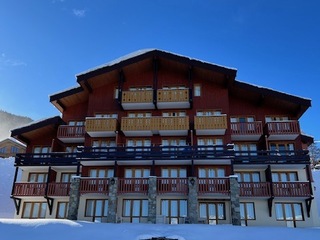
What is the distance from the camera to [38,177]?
2672 centimetres

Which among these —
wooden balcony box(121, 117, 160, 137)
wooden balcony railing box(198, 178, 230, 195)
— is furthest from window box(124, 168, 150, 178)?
wooden balcony railing box(198, 178, 230, 195)

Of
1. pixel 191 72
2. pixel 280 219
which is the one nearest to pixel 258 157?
pixel 280 219

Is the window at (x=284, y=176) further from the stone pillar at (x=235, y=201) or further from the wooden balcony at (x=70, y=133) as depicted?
the wooden balcony at (x=70, y=133)

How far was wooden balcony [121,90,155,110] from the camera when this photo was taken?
2566 centimetres

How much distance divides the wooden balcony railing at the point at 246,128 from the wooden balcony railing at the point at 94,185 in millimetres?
10343

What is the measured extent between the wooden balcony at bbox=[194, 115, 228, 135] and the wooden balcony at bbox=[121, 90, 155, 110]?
3930mm

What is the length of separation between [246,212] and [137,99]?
38.1ft

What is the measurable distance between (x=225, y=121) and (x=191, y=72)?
4958 mm

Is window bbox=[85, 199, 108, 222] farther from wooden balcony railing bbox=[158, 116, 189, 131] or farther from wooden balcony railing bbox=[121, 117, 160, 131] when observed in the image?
wooden balcony railing bbox=[158, 116, 189, 131]

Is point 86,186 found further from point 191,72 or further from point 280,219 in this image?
point 280,219

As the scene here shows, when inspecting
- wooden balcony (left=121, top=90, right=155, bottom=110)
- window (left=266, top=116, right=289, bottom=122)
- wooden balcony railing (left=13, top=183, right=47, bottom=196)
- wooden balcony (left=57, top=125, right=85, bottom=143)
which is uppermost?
wooden balcony (left=121, top=90, right=155, bottom=110)

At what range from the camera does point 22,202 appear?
84.7ft

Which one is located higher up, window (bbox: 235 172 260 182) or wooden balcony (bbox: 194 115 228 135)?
wooden balcony (bbox: 194 115 228 135)

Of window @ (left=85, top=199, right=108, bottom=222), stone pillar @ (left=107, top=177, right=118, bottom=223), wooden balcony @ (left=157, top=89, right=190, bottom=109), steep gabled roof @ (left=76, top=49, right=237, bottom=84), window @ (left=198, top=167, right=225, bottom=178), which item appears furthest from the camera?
steep gabled roof @ (left=76, top=49, right=237, bottom=84)
